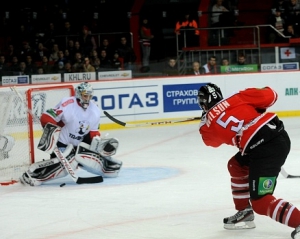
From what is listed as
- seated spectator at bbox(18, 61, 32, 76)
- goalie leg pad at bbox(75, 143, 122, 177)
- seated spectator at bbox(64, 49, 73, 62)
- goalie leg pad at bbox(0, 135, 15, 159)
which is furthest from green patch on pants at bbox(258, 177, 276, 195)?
seated spectator at bbox(64, 49, 73, 62)

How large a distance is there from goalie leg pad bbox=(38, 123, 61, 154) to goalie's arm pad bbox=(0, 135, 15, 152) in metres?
0.72

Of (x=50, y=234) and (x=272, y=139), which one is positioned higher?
(x=272, y=139)

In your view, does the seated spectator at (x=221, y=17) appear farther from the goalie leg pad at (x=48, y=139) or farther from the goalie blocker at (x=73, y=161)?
the goalie leg pad at (x=48, y=139)

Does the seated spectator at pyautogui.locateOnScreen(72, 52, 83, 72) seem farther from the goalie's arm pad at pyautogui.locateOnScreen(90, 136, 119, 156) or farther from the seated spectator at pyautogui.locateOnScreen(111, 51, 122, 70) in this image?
the goalie's arm pad at pyautogui.locateOnScreen(90, 136, 119, 156)

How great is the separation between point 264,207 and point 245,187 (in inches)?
16.8

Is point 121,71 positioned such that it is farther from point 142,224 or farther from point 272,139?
point 272,139

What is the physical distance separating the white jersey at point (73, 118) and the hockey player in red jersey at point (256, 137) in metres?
2.77

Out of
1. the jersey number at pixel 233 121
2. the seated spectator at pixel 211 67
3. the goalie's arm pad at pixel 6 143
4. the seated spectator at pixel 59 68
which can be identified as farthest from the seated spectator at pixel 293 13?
the jersey number at pixel 233 121

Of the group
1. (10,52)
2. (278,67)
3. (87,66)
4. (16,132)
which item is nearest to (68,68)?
(87,66)

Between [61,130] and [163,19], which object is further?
[163,19]

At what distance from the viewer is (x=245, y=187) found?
524cm

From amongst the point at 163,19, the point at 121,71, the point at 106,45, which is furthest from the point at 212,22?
the point at 121,71

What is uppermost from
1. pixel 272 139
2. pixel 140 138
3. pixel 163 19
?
pixel 163 19

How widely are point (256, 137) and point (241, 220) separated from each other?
28.0 inches
